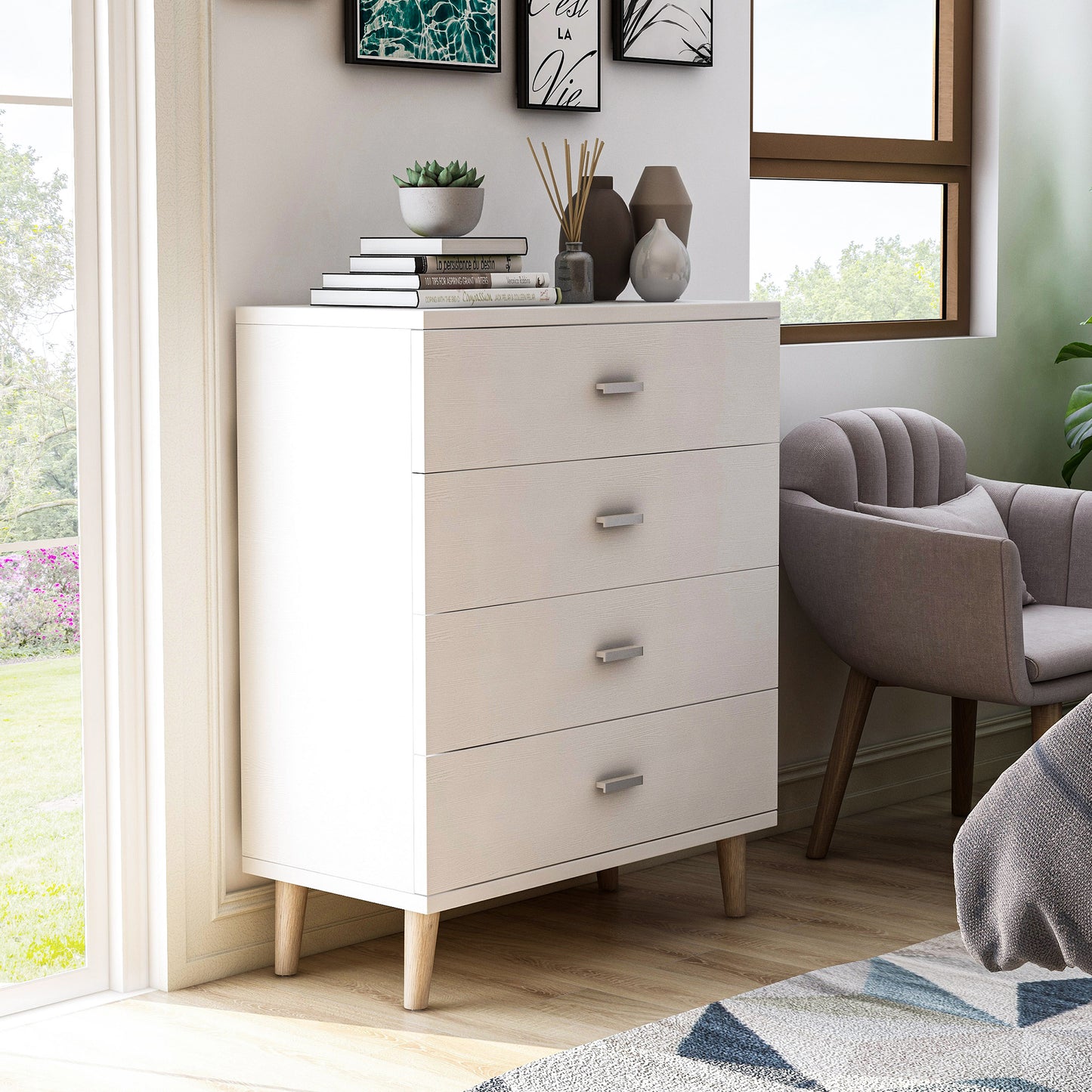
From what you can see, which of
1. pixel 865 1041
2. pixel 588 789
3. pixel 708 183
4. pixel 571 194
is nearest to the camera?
pixel 865 1041

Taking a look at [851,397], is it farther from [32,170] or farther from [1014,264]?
[32,170]

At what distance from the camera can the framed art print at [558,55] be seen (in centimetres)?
287

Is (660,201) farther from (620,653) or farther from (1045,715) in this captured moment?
(1045,715)

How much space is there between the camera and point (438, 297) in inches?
94.0

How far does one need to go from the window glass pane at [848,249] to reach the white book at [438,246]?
44.4 inches

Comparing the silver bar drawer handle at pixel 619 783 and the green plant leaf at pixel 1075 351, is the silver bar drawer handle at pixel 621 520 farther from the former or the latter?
the green plant leaf at pixel 1075 351

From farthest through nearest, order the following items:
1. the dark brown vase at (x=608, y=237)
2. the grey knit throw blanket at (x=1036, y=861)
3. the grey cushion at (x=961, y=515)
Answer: the grey cushion at (x=961, y=515) → the dark brown vase at (x=608, y=237) → the grey knit throw blanket at (x=1036, y=861)

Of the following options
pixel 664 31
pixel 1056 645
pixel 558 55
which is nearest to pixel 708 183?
pixel 664 31

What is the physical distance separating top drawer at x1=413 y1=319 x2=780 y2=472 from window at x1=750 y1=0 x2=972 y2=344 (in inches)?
33.5

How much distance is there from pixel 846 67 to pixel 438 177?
58.8 inches

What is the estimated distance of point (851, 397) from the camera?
360 centimetres

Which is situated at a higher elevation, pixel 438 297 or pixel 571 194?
pixel 571 194

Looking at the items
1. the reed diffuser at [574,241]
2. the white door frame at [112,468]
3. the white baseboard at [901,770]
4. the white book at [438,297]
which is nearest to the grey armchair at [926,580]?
the white baseboard at [901,770]

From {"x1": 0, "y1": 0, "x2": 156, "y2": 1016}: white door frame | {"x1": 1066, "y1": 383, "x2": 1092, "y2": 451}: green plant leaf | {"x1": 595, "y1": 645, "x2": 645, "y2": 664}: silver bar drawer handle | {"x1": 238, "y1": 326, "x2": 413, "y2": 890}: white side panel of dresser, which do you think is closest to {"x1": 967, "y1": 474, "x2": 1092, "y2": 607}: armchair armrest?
{"x1": 1066, "y1": 383, "x2": 1092, "y2": 451}: green plant leaf
